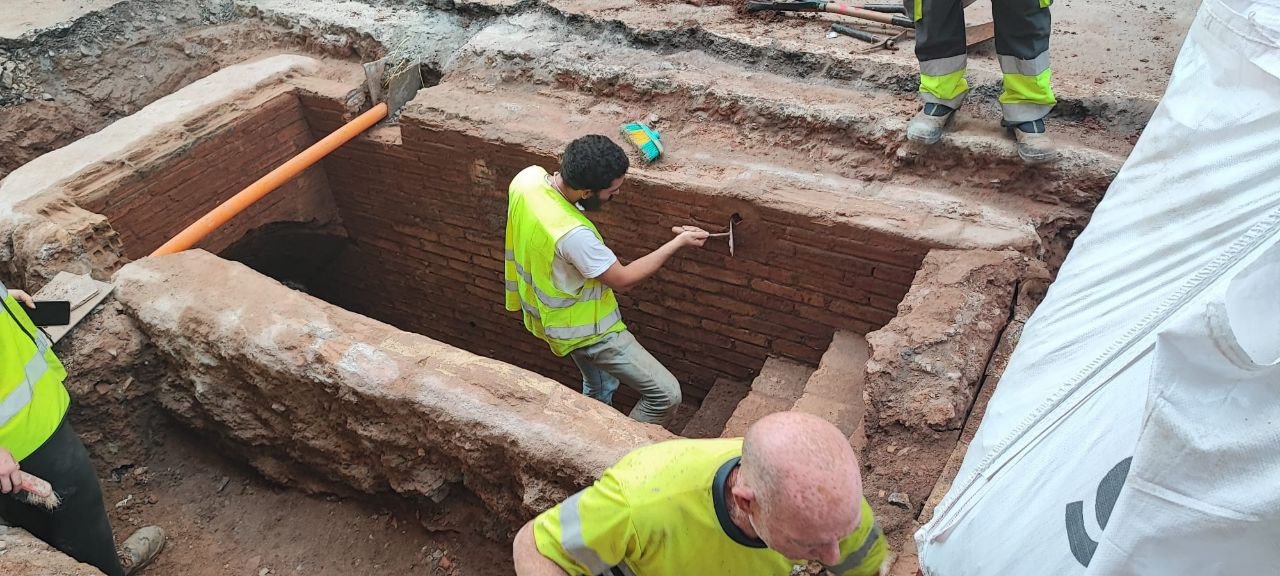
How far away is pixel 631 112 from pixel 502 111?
30.5 inches

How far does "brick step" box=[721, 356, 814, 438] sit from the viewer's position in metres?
3.98

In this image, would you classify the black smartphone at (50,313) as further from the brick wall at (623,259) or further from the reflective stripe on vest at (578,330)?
the brick wall at (623,259)

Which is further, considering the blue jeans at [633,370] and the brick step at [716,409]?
the brick step at [716,409]

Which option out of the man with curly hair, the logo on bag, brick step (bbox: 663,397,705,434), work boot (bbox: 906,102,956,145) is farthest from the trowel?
the logo on bag

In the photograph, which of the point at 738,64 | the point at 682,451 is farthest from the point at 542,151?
the point at 682,451

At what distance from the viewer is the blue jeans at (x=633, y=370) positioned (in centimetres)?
404

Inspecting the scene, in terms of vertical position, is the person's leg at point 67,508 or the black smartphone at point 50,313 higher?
the black smartphone at point 50,313

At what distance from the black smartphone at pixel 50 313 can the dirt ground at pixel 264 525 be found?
2.67 feet

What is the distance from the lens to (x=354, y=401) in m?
3.49

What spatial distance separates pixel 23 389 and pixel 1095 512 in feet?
10.5

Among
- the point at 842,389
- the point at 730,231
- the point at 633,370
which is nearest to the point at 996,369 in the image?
the point at 842,389

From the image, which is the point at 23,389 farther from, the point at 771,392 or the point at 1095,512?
the point at 1095,512

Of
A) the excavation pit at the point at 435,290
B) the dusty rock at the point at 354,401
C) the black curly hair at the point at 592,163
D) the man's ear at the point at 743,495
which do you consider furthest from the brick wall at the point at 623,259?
the man's ear at the point at 743,495

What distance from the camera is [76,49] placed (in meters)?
6.15
